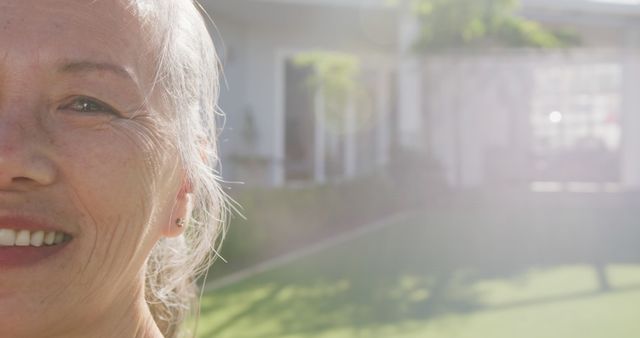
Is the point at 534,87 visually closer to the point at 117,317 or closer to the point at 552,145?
the point at 552,145

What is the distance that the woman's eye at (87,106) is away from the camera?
55.0 inches

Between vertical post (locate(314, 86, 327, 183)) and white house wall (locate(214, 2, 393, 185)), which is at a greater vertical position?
white house wall (locate(214, 2, 393, 185))

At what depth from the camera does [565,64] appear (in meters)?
14.8

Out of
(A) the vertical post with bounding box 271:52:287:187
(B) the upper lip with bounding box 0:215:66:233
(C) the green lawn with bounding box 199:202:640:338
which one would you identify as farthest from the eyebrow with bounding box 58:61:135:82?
(A) the vertical post with bounding box 271:52:287:187

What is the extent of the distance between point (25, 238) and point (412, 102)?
1384cm

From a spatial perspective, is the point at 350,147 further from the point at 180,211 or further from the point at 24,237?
the point at 24,237

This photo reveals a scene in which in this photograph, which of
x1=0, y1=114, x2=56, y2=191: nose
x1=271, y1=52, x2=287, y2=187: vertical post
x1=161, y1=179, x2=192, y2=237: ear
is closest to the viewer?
x1=0, y1=114, x2=56, y2=191: nose

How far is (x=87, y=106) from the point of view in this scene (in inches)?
55.4

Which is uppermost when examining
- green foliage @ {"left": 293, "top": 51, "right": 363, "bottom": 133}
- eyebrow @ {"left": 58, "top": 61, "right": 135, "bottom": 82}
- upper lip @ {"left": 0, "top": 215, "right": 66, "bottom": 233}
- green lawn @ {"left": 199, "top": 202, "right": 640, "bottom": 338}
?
green foliage @ {"left": 293, "top": 51, "right": 363, "bottom": 133}

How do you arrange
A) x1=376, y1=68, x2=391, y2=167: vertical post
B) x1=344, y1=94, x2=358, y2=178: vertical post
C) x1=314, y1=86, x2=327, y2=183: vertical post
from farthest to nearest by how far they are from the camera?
x1=376, y1=68, x2=391, y2=167: vertical post → x1=344, y1=94, x2=358, y2=178: vertical post → x1=314, y1=86, x2=327, y2=183: vertical post

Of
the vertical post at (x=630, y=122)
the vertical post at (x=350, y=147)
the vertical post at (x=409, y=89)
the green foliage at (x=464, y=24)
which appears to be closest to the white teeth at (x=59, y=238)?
the green foliage at (x=464, y=24)

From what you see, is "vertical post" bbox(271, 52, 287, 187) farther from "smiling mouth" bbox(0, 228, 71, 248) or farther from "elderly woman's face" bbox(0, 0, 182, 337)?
"smiling mouth" bbox(0, 228, 71, 248)

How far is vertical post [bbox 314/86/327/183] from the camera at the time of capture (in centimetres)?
1545

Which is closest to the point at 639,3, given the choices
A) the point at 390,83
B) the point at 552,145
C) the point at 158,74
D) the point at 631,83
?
the point at 631,83
